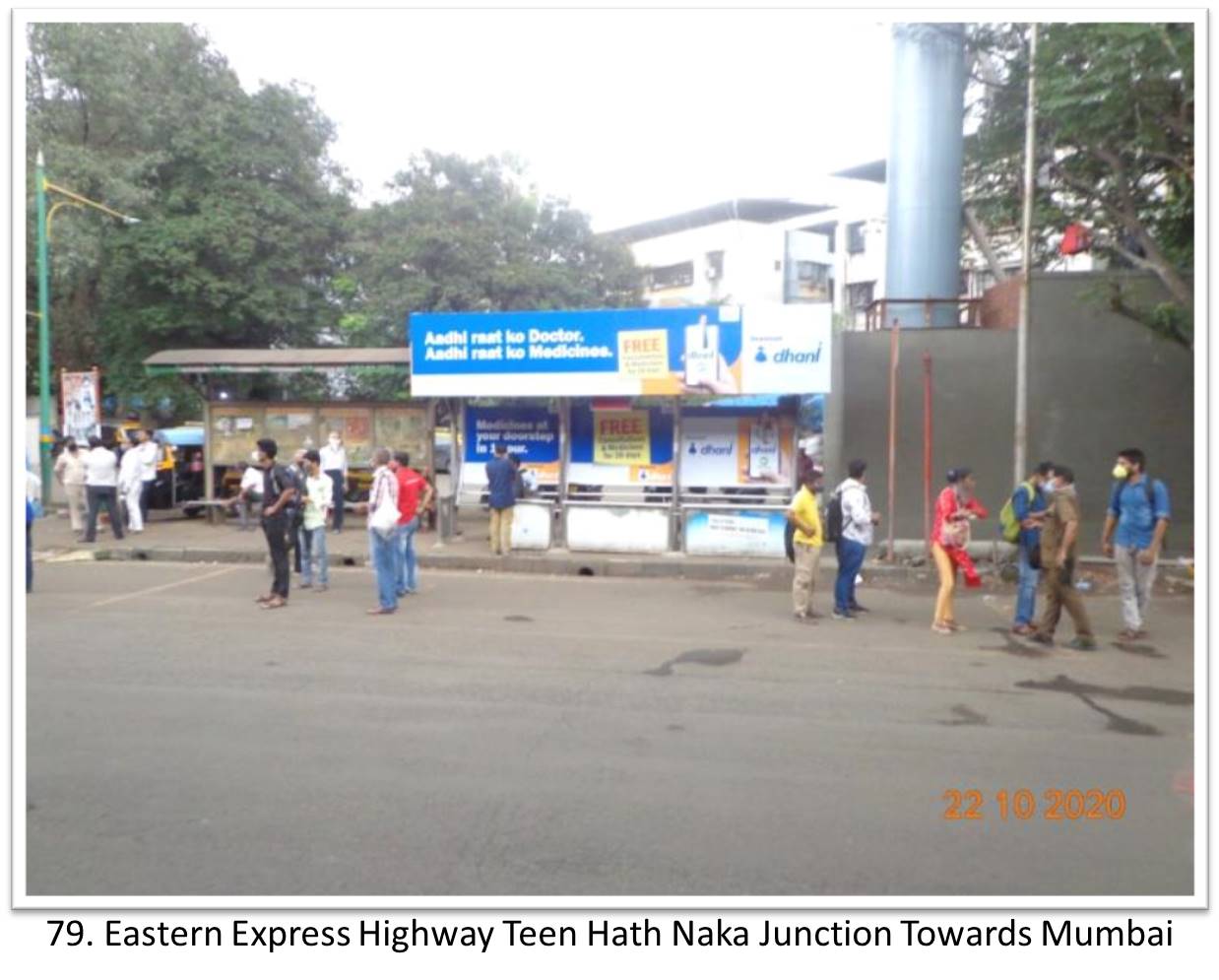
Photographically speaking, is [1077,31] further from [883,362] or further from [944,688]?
[944,688]

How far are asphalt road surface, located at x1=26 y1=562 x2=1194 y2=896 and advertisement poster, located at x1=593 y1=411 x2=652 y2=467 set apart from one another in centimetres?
515

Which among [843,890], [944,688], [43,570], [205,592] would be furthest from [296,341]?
[843,890]

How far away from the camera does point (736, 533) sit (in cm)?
1361

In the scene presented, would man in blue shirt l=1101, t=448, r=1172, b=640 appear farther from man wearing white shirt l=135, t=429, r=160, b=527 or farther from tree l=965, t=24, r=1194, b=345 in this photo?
man wearing white shirt l=135, t=429, r=160, b=527

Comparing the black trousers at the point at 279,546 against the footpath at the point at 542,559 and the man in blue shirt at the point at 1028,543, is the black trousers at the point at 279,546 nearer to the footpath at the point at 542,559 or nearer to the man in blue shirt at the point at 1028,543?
the footpath at the point at 542,559

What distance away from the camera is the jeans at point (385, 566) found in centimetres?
982

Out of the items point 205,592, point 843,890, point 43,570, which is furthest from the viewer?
point 43,570

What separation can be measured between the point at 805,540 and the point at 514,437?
6486mm

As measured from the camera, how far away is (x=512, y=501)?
538 inches

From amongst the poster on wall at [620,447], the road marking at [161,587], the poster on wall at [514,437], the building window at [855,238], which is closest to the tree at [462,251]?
the poster on wall at [514,437]

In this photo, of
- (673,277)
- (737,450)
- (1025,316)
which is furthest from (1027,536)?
(673,277)

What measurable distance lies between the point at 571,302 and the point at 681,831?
21.8 meters
